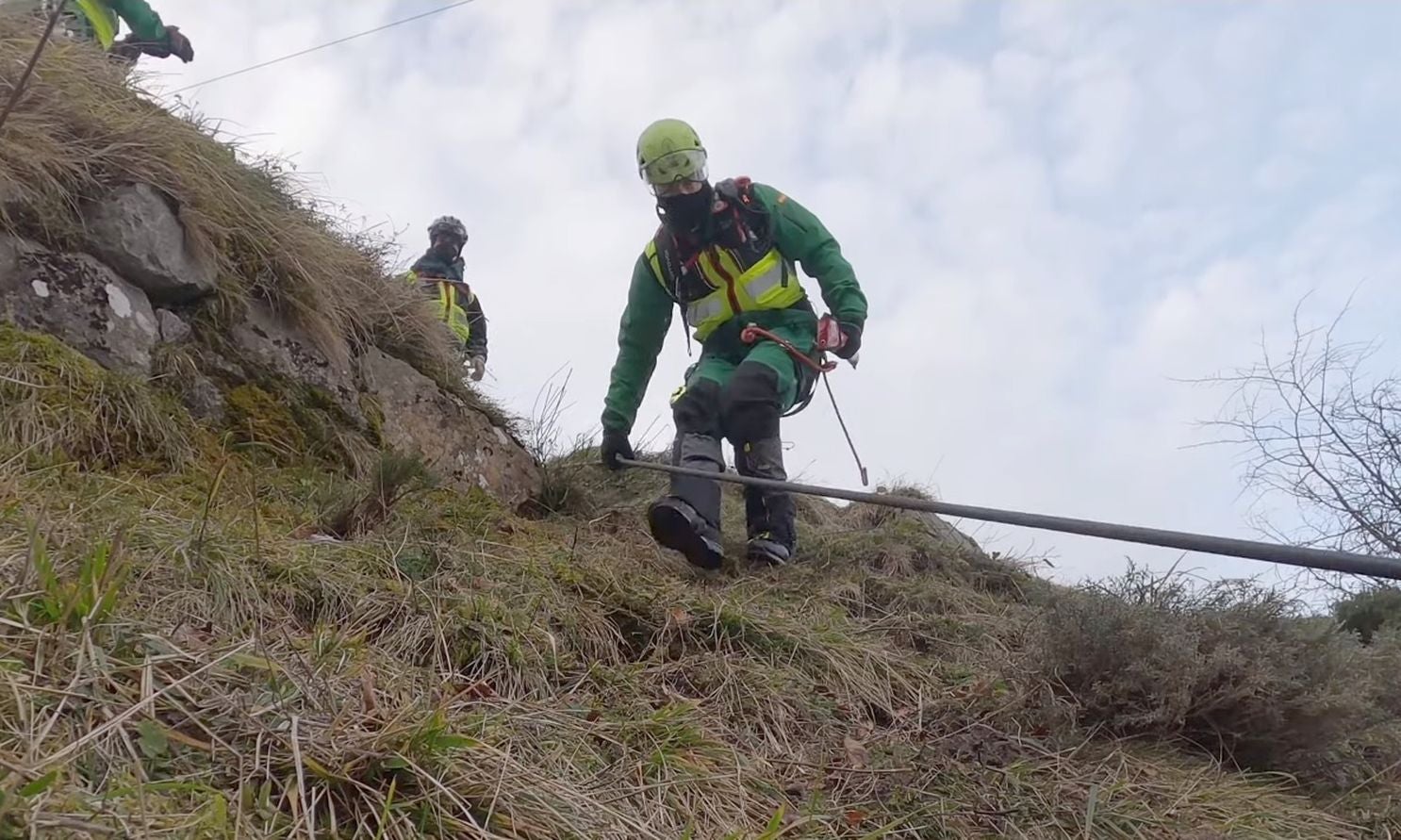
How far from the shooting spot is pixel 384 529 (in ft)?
10.2

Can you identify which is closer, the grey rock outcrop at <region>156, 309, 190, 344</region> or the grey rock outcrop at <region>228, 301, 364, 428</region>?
the grey rock outcrop at <region>156, 309, 190, 344</region>

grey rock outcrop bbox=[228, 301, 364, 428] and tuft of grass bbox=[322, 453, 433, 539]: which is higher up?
grey rock outcrop bbox=[228, 301, 364, 428]

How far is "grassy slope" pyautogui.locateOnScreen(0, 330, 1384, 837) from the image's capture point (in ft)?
4.96

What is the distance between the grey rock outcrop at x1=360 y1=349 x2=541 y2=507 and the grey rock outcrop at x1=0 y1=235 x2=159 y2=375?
1.07 m

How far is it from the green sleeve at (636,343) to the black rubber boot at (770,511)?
0.67 metres

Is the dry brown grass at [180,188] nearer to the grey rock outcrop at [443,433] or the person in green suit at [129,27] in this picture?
the grey rock outcrop at [443,433]

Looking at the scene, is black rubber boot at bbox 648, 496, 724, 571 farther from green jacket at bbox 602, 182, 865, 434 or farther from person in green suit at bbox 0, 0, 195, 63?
person in green suit at bbox 0, 0, 195, 63

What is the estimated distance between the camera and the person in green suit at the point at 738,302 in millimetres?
4555

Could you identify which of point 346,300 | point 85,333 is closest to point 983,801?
point 85,333

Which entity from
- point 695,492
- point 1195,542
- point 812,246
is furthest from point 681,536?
point 1195,542

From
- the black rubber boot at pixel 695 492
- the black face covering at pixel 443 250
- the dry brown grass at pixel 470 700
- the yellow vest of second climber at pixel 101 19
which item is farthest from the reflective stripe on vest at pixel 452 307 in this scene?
the dry brown grass at pixel 470 700

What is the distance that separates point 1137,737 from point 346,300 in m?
3.60

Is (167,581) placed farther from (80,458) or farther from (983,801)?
(983,801)

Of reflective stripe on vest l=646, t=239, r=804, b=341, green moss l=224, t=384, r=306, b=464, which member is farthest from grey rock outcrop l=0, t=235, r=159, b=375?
reflective stripe on vest l=646, t=239, r=804, b=341
